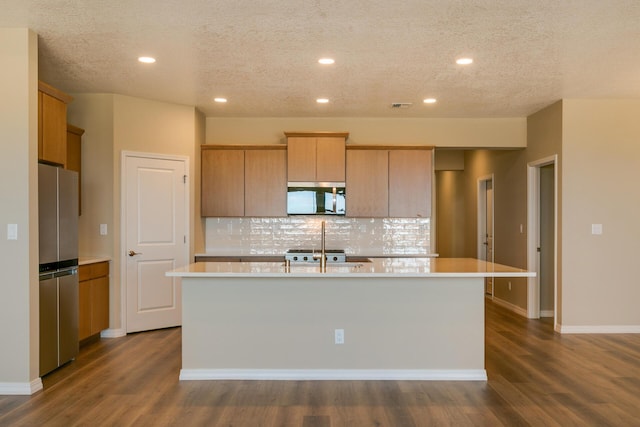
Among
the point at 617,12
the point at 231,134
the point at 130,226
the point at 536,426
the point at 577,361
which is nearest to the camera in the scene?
the point at 536,426

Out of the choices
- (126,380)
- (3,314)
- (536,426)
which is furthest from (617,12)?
(3,314)

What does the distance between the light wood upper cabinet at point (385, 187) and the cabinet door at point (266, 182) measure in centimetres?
83

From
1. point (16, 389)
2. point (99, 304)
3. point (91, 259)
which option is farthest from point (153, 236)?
point (16, 389)

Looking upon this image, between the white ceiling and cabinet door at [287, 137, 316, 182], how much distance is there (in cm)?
56

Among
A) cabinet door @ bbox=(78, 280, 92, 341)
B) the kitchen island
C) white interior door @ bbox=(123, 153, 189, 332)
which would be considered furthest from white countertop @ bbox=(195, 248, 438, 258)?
the kitchen island

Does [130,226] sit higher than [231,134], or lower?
lower

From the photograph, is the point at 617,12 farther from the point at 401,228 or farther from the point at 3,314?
the point at 3,314

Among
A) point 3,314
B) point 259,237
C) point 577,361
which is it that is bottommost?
point 577,361

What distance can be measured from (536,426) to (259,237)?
413cm

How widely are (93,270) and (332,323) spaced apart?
2.59 meters

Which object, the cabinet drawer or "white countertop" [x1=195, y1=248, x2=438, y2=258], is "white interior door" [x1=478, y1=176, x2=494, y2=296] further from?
the cabinet drawer

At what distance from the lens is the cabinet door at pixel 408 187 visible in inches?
233

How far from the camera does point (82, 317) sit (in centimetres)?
450

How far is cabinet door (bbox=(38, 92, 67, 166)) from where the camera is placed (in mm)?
3668
